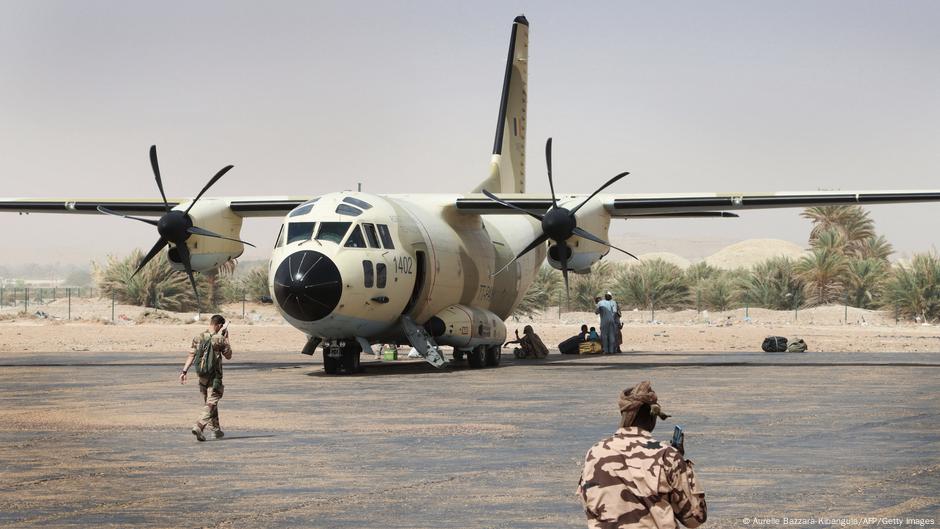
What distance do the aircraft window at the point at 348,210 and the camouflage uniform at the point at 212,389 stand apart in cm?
1004

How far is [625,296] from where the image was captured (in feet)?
239

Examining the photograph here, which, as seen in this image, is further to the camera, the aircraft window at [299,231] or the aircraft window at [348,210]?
the aircraft window at [348,210]

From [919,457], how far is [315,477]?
6.32 metres

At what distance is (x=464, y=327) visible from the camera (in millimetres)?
27781

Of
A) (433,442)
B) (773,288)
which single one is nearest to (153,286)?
(773,288)

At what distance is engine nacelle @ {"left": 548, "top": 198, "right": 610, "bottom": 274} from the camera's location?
28156mm

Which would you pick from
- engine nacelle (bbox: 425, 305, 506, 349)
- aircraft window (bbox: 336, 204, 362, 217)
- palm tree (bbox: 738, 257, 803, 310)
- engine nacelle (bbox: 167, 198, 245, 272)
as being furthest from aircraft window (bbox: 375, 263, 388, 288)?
palm tree (bbox: 738, 257, 803, 310)

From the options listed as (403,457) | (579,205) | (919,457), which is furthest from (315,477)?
(579,205)

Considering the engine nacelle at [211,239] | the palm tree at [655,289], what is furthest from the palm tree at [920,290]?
the engine nacelle at [211,239]

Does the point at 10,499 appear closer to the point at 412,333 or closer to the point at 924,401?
the point at 924,401

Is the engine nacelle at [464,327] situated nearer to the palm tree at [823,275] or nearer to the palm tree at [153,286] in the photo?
the palm tree at [153,286]

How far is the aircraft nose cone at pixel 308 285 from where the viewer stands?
933 inches

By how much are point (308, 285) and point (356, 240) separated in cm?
178

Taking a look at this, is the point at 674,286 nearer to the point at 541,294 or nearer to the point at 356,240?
the point at 541,294
